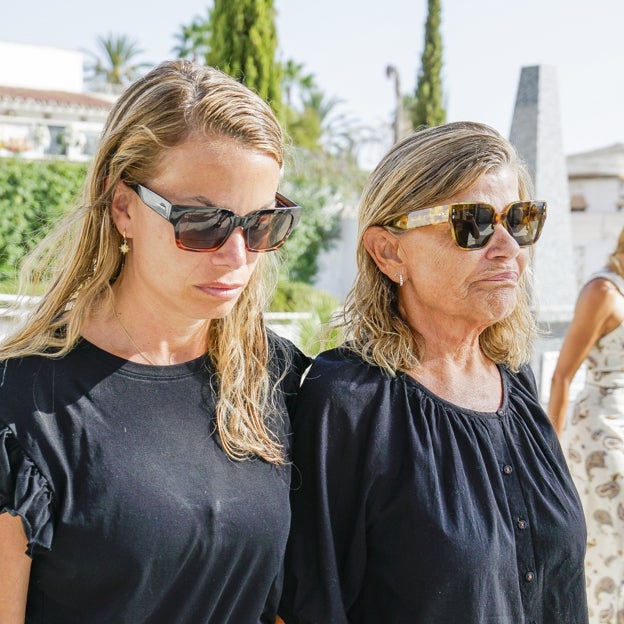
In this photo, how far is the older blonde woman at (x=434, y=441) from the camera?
1999 millimetres

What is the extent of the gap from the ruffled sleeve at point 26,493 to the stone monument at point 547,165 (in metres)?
6.79

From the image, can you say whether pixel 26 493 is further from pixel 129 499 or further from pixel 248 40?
pixel 248 40

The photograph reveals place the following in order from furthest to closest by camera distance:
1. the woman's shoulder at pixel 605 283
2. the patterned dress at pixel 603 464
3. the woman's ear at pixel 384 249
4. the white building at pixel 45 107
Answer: the white building at pixel 45 107 < the woman's shoulder at pixel 605 283 < the patterned dress at pixel 603 464 < the woman's ear at pixel 384 249

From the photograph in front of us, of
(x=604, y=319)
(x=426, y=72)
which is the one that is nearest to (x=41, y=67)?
(x=426, y=72)

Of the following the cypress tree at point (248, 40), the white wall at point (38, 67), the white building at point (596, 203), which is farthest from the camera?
the white wall at point (38, 67)

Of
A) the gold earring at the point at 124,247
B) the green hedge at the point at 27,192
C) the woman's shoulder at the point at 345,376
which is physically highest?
the green hedge at the point at 27,192

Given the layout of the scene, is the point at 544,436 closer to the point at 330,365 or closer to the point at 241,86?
the point at 330,365

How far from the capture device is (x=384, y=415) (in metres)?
2.09

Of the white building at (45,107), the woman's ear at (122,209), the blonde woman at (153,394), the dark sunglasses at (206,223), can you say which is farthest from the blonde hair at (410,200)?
the white building at (45,107)

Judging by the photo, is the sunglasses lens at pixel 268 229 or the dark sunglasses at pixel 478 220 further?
the dark sunglasses at pixel 478 220

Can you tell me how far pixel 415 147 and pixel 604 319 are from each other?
2312mm

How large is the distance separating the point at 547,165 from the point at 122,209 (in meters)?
6.89

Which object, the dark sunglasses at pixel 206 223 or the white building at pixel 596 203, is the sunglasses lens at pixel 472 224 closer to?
the dark sunglasses at pixel 206 223

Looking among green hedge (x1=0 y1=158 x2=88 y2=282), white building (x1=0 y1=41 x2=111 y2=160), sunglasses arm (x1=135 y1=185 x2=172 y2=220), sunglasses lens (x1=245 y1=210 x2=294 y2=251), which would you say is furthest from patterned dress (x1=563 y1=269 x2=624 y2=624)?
green hedge (x1=0 y1=158 x2=88 y2=282)
